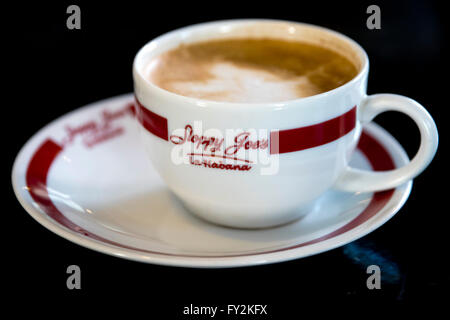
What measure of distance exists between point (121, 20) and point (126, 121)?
530 millimetres

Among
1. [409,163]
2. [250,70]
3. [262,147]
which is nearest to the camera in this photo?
[262,147]

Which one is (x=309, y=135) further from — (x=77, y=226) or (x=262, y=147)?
(x=77, y=226)

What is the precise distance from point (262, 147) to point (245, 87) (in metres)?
0.17

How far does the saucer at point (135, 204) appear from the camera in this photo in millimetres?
813

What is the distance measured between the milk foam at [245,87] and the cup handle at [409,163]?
0.09 m

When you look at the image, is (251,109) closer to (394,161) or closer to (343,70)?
(343,70)

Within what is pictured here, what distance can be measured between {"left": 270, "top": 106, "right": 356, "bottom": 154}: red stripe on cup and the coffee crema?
88 millimetres

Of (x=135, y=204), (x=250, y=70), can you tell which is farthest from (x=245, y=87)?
(x=135, y=204)

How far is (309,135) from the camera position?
83 cm

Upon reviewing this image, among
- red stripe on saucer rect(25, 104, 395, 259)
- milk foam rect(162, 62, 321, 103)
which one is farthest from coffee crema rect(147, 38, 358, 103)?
red stripe on saucer rect(25, 104, 395, 259)

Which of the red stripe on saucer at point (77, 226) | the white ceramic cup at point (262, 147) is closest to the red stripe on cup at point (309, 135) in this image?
the white ceramic cup at point (262, 147)

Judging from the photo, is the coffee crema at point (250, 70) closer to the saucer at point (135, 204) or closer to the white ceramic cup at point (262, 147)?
the white ceramic cup at point (262, 147)

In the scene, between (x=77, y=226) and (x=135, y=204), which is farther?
(x=135, y=204)

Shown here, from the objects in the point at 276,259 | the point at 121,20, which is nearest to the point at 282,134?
the point at 276,259
